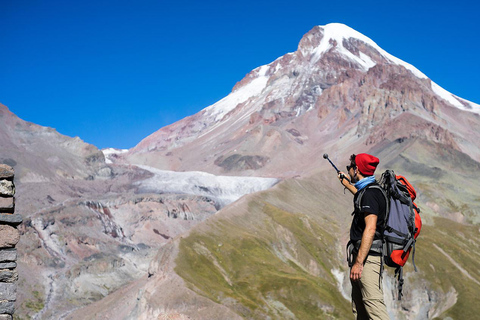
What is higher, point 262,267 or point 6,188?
point 262,267

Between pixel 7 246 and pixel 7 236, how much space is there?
188mm

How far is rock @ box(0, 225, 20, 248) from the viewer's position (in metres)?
9.99

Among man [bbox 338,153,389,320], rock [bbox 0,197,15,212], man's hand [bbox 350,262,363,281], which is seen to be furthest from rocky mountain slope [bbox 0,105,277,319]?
man's hand [bbox 350,262,363,281]

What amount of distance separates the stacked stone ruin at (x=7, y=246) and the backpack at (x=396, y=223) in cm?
609

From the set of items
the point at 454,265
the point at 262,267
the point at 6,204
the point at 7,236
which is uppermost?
the point at 454,265

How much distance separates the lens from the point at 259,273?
82188 mm

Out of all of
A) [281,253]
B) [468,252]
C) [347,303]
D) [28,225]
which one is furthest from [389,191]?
[28,225]

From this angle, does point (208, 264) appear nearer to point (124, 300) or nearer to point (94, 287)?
point (124, 300)

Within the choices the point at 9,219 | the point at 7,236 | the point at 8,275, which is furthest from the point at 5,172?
the point at 8,275

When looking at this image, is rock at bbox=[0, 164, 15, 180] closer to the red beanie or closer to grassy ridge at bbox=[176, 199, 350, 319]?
the red beanie

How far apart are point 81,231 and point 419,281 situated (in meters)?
98.3

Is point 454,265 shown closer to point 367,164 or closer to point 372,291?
point 367,164

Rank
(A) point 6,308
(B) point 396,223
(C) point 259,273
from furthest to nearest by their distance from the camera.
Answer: (C) point 259,273 < (A) point 6,308 < (B) point 396,223

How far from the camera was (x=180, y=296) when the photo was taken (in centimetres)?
5956
